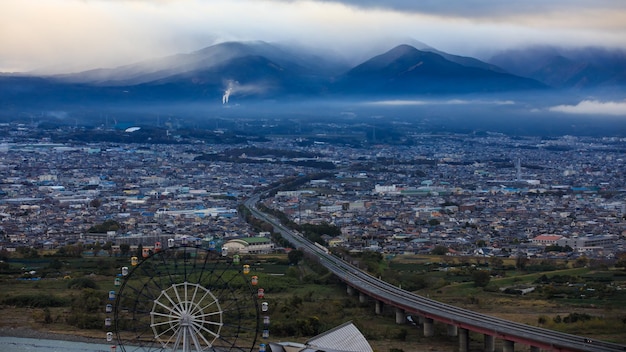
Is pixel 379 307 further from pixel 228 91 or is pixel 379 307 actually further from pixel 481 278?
pixel 228 91

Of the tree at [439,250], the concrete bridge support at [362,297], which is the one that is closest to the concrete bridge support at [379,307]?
the concrete bridge support at [362,297]

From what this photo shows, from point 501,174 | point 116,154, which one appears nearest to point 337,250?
point 501,174

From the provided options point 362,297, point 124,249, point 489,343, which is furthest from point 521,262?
point 124,249

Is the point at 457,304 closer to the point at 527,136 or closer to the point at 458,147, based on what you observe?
the point at 458,147

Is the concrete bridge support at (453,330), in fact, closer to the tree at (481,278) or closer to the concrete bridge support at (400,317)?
the concrete bridge support at (400,317)

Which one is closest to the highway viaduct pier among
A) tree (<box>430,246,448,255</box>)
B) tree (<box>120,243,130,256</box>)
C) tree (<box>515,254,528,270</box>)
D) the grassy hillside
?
the grassy hillside

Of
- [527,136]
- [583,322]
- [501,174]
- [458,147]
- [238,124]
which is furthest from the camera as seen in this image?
[238,124]
